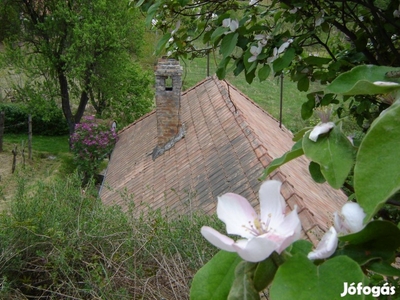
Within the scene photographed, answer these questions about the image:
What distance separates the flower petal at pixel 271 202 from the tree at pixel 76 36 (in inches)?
673

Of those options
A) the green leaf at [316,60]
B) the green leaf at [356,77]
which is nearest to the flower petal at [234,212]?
the green leaf at [356,77]

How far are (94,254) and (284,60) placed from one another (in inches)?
63.9

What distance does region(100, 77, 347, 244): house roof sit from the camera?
4.58 meters

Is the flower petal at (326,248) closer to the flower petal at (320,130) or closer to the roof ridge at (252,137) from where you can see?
the flower petal at (320,130)

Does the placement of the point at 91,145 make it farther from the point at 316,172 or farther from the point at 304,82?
the point at 316,172

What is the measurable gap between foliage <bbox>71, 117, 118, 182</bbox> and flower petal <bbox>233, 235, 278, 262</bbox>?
498 inches

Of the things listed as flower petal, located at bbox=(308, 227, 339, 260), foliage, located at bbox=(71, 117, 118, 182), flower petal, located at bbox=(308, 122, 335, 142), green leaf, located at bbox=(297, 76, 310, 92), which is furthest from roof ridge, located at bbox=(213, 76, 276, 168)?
foliage, located at bbox=(71, 117, 118, 182)

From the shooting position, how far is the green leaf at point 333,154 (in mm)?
621

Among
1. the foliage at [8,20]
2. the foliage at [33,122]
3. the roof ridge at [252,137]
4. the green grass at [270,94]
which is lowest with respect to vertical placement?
the foliage at [33,122]

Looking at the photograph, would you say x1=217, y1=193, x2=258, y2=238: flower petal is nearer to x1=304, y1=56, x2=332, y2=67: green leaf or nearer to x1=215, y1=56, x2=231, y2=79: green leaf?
x1=215, y1=56, x2=231, y2=79: green leaf

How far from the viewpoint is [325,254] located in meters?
0.58

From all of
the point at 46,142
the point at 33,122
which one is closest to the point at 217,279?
the point at 46,142

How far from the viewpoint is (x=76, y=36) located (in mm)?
17109

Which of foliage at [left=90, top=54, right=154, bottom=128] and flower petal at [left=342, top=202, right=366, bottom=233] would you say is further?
foliage at [left=90, top=54, right=154, bottom=128]
